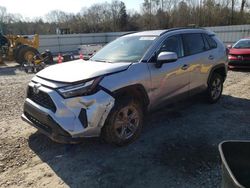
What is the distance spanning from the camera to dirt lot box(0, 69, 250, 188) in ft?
10.5

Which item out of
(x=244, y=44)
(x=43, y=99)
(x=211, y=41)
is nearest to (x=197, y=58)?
(x=211, y=41)

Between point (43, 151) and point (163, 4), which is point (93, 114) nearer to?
point (43, 151)

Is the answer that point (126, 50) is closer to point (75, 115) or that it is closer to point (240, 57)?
point (75, 115)

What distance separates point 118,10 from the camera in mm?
52188

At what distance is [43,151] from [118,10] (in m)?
51.6

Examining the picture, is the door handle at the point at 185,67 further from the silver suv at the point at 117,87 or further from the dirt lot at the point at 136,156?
the dirt lot at the point at 136,156

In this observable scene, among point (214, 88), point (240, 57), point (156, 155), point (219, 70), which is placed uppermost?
point (240, 57)

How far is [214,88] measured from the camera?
6195mm

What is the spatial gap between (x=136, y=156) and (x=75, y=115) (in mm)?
1101

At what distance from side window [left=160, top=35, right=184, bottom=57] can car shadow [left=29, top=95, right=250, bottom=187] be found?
1.39 m

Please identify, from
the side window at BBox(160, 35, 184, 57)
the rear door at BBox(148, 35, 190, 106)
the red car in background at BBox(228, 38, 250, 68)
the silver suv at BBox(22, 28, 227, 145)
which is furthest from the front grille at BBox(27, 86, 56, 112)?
the red car in background at BBox(228, 38, 250, 68)

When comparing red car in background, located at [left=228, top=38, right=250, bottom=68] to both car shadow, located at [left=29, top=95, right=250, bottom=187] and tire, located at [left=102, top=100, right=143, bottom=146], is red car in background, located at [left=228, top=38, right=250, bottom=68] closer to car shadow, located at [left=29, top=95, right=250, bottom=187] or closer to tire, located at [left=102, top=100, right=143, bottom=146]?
car shadow, located at [left=29, top=95, right=250, bottom=187]

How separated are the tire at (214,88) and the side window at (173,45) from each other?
1440mm

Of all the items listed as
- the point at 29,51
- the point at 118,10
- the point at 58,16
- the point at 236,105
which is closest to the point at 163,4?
the point at 118,10
